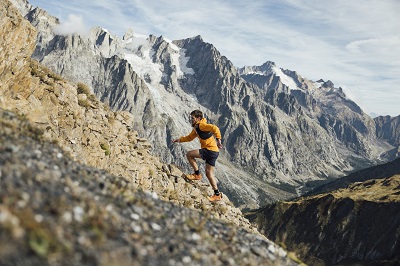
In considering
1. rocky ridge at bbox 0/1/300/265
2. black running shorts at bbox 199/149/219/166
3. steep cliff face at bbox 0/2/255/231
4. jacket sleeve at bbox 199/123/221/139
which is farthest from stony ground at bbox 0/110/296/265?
steep cliff face at bbox 0/2/255/231

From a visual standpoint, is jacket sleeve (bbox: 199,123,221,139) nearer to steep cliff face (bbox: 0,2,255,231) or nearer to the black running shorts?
the black running shorts

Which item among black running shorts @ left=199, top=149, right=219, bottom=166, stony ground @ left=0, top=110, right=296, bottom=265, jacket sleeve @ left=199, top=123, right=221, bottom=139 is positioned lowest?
stony ground @ left=0, top=110, right=296, bottom=265

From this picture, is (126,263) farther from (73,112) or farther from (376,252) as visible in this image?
(376,252)

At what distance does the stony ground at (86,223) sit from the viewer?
22.9 ft

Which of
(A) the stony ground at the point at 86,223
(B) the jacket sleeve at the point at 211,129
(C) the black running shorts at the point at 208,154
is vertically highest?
(B) the jacket sleeve at the point at 211,129

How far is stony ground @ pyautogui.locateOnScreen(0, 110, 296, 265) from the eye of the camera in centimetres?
698

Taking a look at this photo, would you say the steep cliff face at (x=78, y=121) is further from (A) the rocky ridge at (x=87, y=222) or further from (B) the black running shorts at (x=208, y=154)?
(A) the rocky ridge at (x=87, y=222)

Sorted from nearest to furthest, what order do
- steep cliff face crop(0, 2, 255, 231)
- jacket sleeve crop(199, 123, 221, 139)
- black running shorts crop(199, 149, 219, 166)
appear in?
jacket sleeve crop(199, 123, 221, 139)
black running shorts crop(199, 149, 219, 166)
steep cliff face crop(0, 2, 255, 231)

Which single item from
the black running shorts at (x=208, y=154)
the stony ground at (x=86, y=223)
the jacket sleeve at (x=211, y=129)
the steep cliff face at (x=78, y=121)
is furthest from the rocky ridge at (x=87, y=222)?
the steep cliff face at (x=78, y=121)

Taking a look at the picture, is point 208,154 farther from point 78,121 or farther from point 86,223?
point 78,121

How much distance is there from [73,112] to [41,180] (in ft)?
78.4

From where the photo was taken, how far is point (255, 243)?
13.0 m

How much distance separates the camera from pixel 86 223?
8320mm

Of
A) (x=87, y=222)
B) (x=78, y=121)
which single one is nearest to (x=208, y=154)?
(x=87, y=222)
